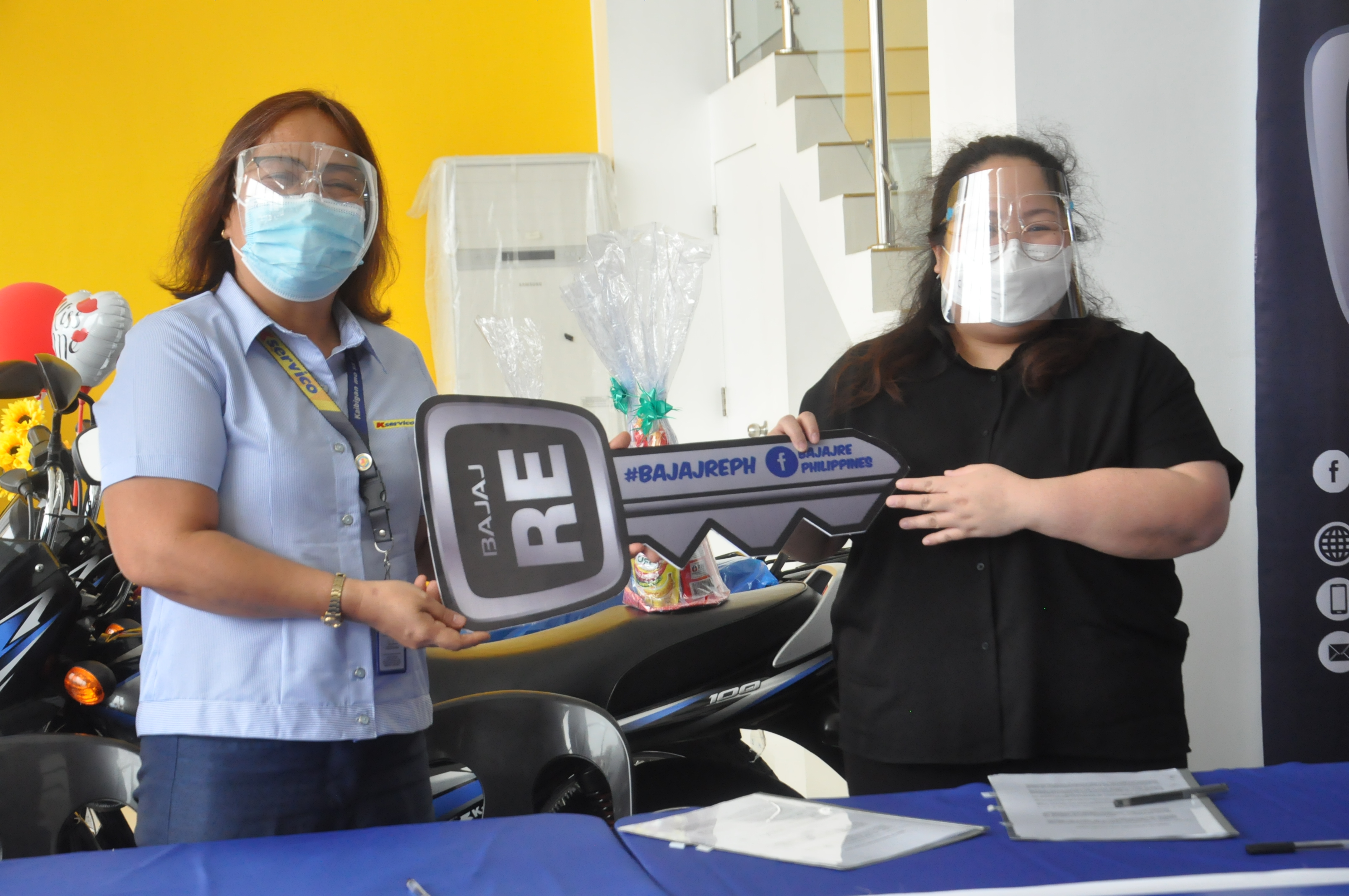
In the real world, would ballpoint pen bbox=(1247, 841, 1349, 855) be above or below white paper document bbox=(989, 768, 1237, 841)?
above

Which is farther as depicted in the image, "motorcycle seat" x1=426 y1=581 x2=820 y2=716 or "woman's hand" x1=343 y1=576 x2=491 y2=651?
"motorcycle seat" x1=426 y1=581 x2=820 y2=716

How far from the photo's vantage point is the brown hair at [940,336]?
1429 mm

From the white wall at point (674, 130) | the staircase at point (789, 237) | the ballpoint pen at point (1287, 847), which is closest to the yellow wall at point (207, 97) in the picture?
the white wall at point (674, 130)

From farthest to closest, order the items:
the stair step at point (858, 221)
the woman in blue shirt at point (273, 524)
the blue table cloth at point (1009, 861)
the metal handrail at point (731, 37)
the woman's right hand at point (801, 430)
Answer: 1. the metal handrail at point (731, 37)
2. the stair step at point (858, 221)
3. the woman's right hand at point (801, 430)
4. the woman in blue shirt at point (273, 524)
5. the blue table cloth at point (1009, 861)

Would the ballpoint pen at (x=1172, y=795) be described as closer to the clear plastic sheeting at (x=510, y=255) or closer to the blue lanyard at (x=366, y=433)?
the blue lanyard at (x=366, y=433)

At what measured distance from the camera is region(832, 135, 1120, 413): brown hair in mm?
1429

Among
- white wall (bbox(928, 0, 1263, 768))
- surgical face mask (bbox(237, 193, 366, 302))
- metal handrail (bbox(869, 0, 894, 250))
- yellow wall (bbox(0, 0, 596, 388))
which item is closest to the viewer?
surgical face mask (bbox(237, 193, 366, 302))

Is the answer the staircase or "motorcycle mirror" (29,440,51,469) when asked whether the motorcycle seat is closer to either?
"motorcycle mirror" (29,440,51,469)

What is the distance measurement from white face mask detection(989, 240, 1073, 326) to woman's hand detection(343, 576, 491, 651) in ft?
2.69

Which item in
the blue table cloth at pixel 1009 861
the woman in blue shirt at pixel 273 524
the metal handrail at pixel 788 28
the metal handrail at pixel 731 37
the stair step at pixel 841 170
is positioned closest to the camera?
the blue table cloth at pixel 1009 861

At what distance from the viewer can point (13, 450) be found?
2.12 meters

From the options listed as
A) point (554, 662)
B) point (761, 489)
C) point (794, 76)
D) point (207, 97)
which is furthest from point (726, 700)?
point (207, 97)

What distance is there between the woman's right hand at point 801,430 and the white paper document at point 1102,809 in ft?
1.61

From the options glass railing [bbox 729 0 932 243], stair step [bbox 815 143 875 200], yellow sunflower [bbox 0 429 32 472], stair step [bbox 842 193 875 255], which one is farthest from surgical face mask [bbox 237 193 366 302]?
stair step [bbox 815 143 875 200]
